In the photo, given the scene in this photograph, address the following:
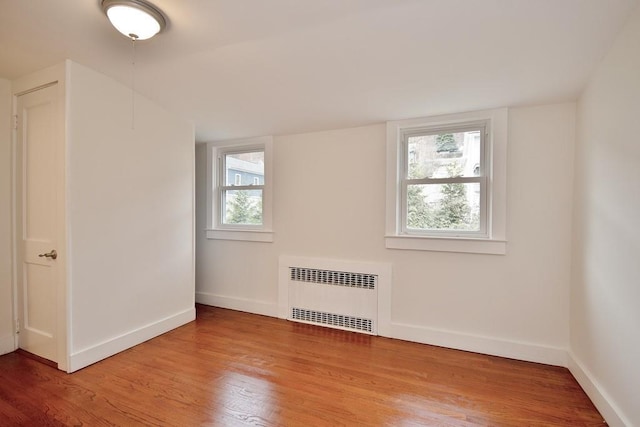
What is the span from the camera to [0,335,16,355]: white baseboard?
8.23ft

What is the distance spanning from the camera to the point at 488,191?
2.64m

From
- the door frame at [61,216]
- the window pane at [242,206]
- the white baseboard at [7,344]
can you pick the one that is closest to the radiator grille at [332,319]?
the window pane at [242,206]

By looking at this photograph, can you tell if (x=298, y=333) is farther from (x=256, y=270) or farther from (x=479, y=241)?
(x=479, y=241)

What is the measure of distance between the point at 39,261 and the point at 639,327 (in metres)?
3.90

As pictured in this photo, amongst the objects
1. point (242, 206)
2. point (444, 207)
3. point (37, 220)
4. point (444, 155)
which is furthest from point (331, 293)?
point (37, 220)

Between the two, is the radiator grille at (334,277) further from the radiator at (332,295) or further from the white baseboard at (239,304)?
the white baseboard at (239,304)

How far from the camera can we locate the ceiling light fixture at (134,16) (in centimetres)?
161

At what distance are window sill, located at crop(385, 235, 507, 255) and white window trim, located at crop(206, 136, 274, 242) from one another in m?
1.42

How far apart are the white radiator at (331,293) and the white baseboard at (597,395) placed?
4.94 ft

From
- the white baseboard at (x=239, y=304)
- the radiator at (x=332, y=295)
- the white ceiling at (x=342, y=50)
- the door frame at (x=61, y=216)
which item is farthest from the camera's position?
the white baseboard at (x=239, y=304)

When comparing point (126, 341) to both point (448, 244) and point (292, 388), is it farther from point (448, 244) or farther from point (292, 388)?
point (448, 244)

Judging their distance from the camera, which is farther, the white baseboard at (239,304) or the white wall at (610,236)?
the white baseboard at (239,304)

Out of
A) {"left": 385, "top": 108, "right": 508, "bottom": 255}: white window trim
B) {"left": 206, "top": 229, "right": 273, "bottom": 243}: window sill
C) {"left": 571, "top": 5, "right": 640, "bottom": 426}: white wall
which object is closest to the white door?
{"left": 206, "top": 229, "right": 273, "bottom": 243}: window sill

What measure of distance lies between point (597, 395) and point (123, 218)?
11.8 feet
